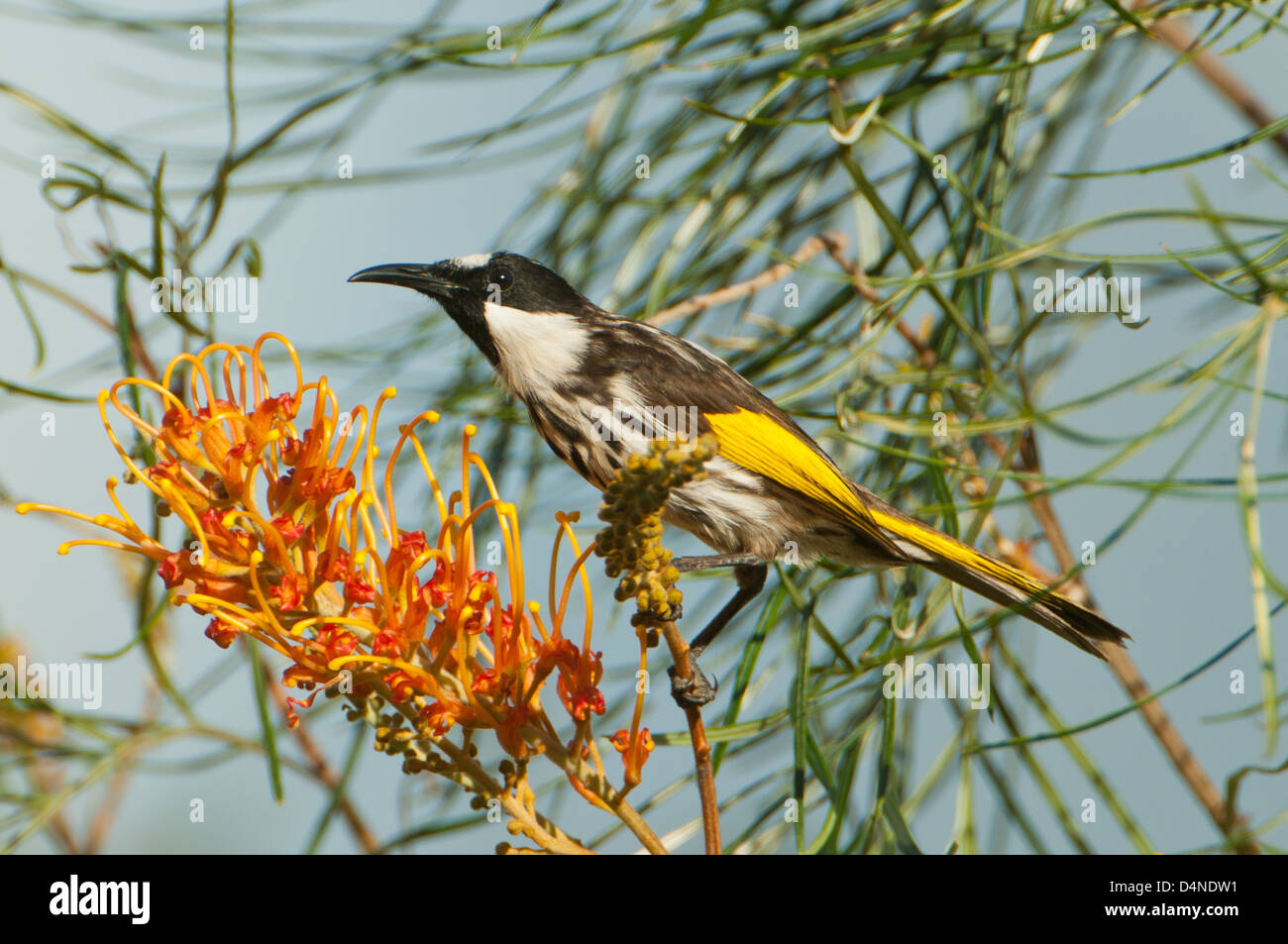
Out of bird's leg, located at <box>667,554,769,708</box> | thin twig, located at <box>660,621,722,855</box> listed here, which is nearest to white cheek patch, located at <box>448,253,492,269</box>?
bird's leg, located at <box>667,554,769,708</box>

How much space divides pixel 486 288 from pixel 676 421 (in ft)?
1.27

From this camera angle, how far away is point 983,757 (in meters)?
1.50

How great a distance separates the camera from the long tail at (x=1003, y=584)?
1536mm

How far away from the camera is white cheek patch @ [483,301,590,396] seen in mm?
1797

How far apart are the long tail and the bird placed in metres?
0.06

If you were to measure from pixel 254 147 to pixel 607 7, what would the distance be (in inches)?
20.1

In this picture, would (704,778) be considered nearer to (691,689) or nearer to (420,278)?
(691,689)

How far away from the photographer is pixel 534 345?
5.98 feet

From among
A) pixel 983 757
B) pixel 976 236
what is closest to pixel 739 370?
pixel 976 236

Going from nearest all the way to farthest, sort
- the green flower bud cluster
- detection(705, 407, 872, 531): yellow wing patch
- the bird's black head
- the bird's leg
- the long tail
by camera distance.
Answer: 1. the green flower bud cluster
2. the bird's leg
3. the long tail
4. detection(705, 407, 872, 531): yellow wing patch
5. the bird's black head

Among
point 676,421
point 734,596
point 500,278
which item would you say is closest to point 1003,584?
point 734,596

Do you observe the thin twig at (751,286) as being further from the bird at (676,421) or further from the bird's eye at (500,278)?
the bird's eye at (500,278)

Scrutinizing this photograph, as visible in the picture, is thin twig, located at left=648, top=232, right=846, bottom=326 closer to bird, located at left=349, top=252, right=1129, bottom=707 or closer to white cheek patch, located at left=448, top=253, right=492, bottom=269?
bird, located at left=349, top=252, right=1129, bottom=707
